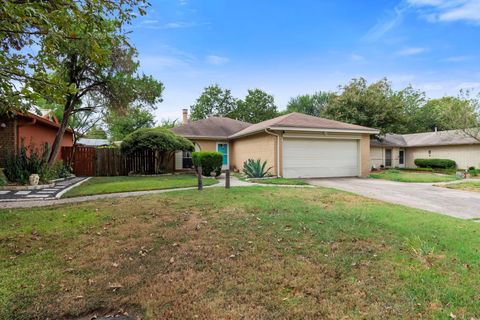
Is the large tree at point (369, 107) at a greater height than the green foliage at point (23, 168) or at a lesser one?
greater

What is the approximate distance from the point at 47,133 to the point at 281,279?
16.3 metres

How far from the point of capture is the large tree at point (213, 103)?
4078cm

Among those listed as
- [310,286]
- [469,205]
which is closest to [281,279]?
[310,286]

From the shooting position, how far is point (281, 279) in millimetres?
3236

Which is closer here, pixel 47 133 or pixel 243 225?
pixel 243 225

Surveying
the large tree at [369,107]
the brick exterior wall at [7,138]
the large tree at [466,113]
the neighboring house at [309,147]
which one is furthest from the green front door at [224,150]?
the large tree at [466,113]

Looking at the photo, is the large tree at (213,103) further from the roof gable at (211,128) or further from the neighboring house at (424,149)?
the neighboring house at (424,149)

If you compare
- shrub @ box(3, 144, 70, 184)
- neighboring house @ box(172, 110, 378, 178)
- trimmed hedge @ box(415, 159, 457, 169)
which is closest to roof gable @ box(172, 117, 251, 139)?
neighboring house @ box(172, 110, 378, 178)

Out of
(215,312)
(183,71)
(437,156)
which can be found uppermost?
(183,71)

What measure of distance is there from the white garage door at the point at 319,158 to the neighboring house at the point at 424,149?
1150 centimetres

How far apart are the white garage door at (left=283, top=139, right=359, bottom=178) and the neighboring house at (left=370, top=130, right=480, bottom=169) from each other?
1150cm

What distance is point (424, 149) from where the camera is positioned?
26703 mm

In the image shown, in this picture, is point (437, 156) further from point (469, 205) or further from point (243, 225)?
point (243, 225)

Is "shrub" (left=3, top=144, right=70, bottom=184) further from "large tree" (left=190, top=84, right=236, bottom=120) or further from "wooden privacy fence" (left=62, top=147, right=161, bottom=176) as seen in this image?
"large tree" (left=190, top=84, right=236, bottom=120)
